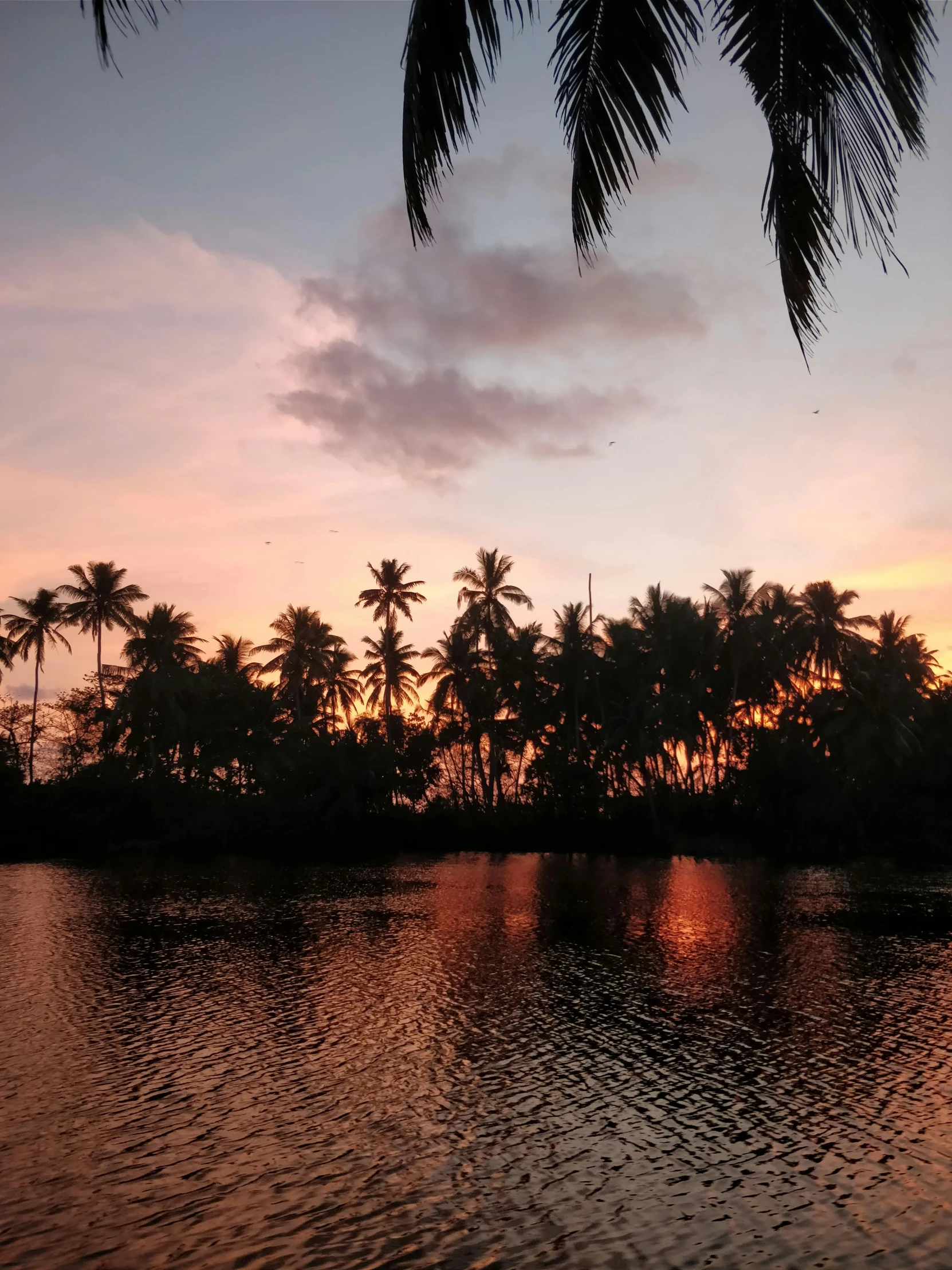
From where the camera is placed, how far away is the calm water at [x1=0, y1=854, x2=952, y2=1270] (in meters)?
9.31

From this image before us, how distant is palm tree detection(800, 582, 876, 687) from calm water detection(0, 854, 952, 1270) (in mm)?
25193

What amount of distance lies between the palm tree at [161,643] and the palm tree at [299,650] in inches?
172

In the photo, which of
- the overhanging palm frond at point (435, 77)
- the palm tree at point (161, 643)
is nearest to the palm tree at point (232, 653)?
the palm tree at point (161, 643)

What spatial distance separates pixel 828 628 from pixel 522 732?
1736 centimetres

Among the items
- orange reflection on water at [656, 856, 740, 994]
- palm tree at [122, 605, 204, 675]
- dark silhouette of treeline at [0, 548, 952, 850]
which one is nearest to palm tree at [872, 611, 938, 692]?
dark silhouette of treeline at [0, 548, 952, 850]

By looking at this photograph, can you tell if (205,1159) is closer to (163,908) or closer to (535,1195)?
(535,1195)

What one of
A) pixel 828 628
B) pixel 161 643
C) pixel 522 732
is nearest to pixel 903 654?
pixel 828 628

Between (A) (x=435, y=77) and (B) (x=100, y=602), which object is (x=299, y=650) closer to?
(B) (x=100, y=602)

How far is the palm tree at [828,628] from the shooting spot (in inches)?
2009

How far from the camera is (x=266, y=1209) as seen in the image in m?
9.83

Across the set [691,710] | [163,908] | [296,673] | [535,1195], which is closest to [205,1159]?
[535,1195]

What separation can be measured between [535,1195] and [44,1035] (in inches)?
394

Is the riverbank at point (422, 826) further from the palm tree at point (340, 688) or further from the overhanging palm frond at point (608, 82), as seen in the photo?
the overhanging palm frond at point (608, 82)

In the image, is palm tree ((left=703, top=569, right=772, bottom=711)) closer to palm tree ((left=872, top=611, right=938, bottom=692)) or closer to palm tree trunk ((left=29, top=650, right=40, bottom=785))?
palm tree ((left=872, top=611, right=938, bottom=692))
